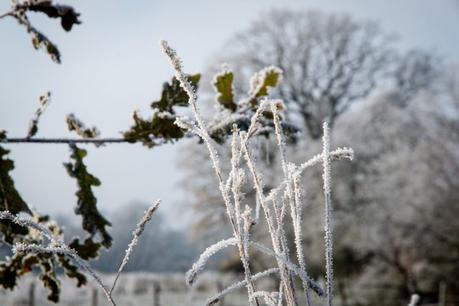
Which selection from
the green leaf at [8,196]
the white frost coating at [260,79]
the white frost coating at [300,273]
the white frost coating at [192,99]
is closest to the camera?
the white frost coating at [300,273]

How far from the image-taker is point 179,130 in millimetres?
1422

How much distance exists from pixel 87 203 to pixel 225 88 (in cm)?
63

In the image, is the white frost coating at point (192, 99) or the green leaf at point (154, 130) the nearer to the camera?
A: the white frost coating at point (192, 99)

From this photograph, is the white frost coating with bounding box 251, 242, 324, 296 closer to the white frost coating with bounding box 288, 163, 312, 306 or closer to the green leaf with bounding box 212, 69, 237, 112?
the white frost coating with bounding box 288, 163, 312, 306

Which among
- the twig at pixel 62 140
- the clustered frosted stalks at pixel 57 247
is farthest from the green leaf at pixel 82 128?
the clustered frosted stalks at pixel 57 247

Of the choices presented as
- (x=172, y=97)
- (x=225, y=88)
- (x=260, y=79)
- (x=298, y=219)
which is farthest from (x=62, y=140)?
(x=298, y=219)

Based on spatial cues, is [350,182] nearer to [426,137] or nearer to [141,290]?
Answer: [426,137]

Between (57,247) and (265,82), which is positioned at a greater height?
(265,82)

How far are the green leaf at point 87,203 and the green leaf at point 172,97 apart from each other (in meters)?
0.32

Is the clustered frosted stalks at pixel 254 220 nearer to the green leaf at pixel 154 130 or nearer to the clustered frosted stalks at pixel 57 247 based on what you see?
the clustered frosted stalks at pixel 57 247

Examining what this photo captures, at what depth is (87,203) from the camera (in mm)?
1530

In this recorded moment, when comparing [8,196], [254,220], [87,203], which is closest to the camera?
[254,220]

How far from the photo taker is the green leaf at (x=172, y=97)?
138cm

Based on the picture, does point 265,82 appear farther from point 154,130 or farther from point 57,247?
point 57,247
